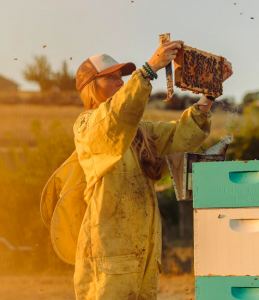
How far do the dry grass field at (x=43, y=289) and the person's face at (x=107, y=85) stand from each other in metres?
3.71

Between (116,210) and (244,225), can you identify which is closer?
(244,225)

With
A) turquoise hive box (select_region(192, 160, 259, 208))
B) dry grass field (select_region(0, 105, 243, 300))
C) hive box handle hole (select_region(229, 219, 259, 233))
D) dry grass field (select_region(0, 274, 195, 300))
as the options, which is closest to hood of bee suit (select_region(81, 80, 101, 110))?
turquoise hive box (select_region(192, 160, 259, 208))

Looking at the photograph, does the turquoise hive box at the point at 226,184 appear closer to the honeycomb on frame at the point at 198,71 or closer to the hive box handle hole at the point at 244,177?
the hive box handle hole at the point at 244,177

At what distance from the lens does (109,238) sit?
2852mm

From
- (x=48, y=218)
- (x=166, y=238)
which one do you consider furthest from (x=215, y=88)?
(x=166, y=238)

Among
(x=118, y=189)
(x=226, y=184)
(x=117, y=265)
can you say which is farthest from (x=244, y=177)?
(x=117, y=265)

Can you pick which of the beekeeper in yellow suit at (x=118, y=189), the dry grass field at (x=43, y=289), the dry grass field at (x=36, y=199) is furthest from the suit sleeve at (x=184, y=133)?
the dry grass field at (x=43, y=289)

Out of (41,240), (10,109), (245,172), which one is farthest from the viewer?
(10,109)

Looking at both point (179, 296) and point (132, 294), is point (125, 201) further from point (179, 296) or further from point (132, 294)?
point (179, 296)

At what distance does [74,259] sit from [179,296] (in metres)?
4.00

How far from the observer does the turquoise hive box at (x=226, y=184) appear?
2.68m

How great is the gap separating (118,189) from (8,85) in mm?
4509

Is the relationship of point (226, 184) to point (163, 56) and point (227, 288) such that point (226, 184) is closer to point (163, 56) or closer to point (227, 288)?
point (227, 288)

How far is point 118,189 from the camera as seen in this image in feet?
9.56
